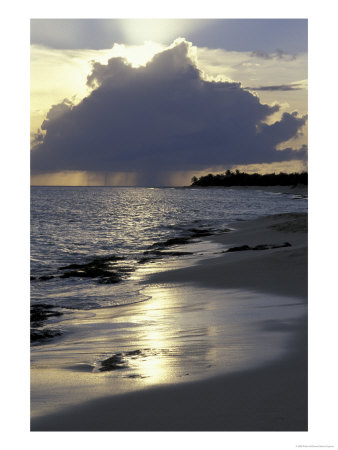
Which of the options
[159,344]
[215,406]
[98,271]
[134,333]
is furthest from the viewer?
[98,271]

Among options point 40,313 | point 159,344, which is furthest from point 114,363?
point 40,313

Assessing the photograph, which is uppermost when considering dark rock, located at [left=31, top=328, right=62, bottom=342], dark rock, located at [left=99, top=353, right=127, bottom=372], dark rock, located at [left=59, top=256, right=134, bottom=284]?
dark rock, located at [left=59, top=256, right=134, bottom=284]

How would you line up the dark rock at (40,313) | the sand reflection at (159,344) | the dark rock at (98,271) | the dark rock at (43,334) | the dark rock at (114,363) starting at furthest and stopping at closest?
the dark rock at (98,271)
the dark rock at (40,313)
the dark rock at (43,334)
the dark rock at (114,363)
the sand reflection at (159,344)

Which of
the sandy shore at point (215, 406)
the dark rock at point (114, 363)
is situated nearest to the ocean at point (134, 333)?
the dark rock at point (114, 363)

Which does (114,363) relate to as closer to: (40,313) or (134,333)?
(134,333)

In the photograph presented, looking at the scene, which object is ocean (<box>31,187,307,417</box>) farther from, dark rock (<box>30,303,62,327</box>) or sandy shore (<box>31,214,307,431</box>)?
sandy shore (<box>31,214,307,431</box>)

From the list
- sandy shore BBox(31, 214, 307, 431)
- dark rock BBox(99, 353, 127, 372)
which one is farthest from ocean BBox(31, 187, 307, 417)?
sandy shore BBox(31, 214, 307, 431)

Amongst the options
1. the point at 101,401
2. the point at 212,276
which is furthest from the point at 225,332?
the point at 212,276

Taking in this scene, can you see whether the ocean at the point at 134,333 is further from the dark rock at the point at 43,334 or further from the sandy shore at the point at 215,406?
the sandy shore at the point at 215,406

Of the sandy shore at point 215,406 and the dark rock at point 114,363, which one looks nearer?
the sandy shore at point 215,406

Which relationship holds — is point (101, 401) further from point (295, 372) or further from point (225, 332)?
point (225, 332)
